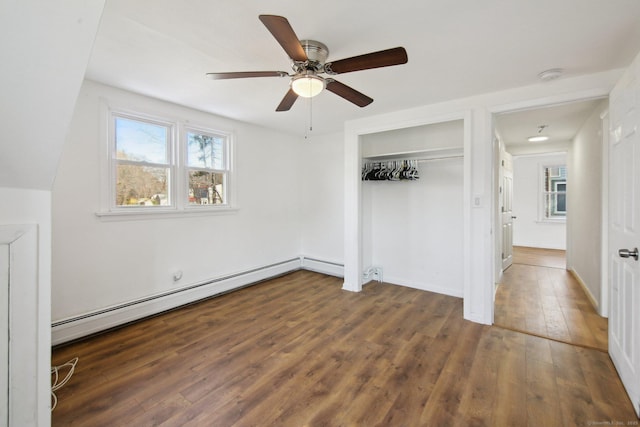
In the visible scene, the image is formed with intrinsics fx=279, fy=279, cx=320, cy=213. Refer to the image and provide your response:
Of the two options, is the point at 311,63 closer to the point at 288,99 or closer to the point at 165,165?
the point at 288,99

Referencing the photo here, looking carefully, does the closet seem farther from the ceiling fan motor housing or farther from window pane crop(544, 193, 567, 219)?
window pane crop(544, 193, 567, 219)

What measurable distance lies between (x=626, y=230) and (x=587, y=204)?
2.55 meters

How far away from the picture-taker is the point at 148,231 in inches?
126

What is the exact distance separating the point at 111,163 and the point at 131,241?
2.77 ft

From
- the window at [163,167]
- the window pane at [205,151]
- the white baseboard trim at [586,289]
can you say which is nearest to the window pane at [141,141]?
the window at [163,167]

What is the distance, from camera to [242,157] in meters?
4.23

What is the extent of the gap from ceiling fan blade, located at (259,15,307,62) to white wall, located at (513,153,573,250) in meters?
7.53

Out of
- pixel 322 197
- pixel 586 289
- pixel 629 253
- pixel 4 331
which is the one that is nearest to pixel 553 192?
pixel 586 289

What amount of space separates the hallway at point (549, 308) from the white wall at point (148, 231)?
3.40m

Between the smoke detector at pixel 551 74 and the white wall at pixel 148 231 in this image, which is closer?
the smoke detector at pixel 551 74

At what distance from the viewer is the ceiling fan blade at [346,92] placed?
207 cm

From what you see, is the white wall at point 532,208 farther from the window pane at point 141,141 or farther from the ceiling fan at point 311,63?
the window pane at point 141,141

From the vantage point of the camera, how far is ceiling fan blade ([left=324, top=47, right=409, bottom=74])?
162cm

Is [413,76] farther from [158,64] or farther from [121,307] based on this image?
[121,307]
